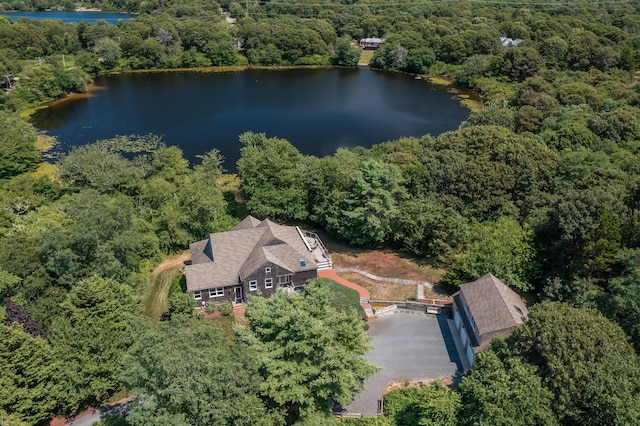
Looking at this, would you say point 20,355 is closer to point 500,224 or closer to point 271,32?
point 500,224

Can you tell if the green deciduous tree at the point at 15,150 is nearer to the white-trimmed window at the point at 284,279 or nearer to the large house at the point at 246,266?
the large house at the point at 246,266

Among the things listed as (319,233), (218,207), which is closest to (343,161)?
(319,233)

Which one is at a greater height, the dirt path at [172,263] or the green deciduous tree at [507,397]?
the green deciduous tree at [507,397]

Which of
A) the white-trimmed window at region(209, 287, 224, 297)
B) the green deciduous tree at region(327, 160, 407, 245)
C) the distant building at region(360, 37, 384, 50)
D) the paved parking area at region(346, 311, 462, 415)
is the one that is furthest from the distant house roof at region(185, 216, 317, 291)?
the distant building at region(360, 37, 384, 50)

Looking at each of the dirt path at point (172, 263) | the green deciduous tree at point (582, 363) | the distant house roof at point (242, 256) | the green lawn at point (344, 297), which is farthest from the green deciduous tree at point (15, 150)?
the green deciduous tree at point (582, 363)

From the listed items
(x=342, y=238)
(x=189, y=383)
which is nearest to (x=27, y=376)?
(x=189, y=383)

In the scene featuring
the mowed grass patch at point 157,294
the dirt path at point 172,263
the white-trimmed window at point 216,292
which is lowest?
the dirt path at point 172,263

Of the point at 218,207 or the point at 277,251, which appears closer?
the point at 277,251

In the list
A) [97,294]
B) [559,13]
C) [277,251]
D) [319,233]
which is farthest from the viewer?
[559,13]
